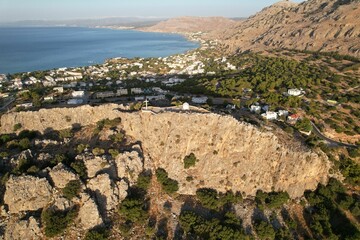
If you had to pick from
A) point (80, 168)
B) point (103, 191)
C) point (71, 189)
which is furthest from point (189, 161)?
point (71, 189)

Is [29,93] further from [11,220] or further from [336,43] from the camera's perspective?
[336,43]

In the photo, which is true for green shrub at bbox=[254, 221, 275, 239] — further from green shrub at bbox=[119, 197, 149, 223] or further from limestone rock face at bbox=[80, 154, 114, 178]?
limestone rock face at bbox=[80, 154, 114, 178]

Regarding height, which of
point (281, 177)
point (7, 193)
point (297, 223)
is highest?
point (7, 193)

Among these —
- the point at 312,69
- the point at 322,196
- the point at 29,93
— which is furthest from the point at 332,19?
the point at 29,93

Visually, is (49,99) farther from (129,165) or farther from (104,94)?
(129,165)

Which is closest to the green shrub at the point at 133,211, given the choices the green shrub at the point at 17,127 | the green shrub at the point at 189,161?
the green shrub at the point at 189,161

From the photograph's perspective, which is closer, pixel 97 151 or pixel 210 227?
pixel 210 227
